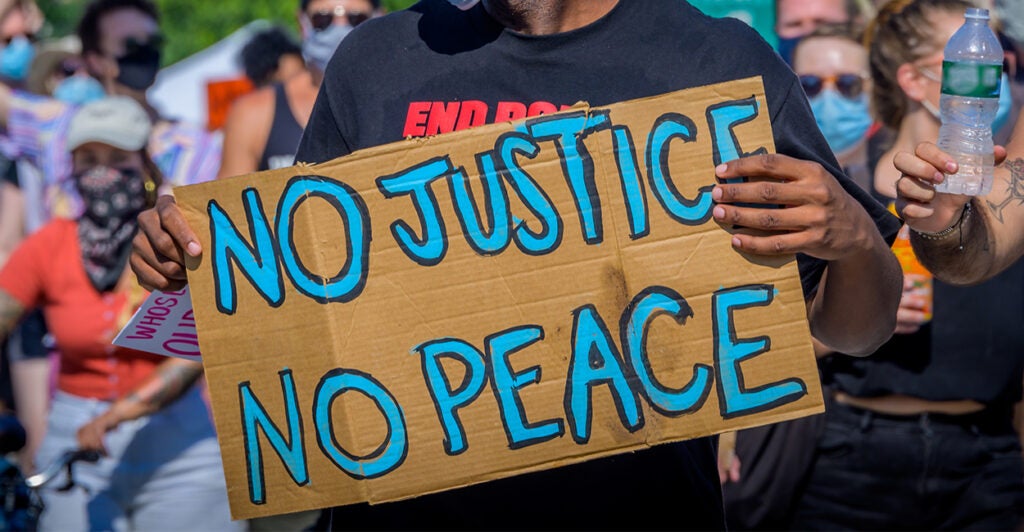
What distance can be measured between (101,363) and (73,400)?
0.19m

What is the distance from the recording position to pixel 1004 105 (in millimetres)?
5172

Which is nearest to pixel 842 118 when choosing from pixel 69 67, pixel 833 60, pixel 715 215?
pixel 833 60

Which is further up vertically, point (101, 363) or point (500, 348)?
point (500, 348)

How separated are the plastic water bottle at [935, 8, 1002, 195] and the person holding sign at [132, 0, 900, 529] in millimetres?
183

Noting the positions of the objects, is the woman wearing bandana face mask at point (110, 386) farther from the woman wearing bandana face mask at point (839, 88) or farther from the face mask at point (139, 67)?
the woman wearing bandana face mask at point (839, 88)

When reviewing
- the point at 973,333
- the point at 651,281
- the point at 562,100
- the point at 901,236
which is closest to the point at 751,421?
the point at 651,281

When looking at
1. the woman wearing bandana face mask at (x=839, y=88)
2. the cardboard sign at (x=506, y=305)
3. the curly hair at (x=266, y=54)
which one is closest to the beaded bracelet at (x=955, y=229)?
the cardboard sign at (x=506, y=305)

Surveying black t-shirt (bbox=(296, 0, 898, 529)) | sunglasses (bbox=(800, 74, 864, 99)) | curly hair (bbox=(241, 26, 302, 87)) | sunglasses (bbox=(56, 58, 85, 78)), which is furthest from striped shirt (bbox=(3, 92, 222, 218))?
black t-shirt (bbox=(296, 0, 898, 529))

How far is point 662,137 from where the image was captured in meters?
2.47

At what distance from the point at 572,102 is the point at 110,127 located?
3298 millimetres

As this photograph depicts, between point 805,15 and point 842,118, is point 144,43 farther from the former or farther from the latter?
point 842,118

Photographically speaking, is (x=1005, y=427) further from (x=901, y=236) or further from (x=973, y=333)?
(x=901, y=236)

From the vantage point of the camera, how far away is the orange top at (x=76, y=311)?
5.11 meters

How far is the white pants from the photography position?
4.96 metres
